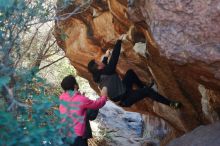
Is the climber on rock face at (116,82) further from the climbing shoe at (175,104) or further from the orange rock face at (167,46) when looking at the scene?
the orange rock face at (167,46)

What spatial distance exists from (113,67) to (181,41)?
6.56ft

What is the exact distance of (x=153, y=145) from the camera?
14328 millimetres

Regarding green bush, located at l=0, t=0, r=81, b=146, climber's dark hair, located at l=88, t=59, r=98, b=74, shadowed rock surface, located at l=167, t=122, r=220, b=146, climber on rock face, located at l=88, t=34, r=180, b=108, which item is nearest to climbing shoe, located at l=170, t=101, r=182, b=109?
climber on rock face, located at l=88, t=34, r=180, b=108

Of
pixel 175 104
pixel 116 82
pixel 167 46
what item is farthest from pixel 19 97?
pixel 175 104

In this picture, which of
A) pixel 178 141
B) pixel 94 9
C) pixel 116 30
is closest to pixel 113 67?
pixel 178 141

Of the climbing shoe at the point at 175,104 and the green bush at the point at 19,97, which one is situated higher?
the green bush at the point at 19,97

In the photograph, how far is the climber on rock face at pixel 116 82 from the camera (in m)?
7.74

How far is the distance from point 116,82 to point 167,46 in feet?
6.65

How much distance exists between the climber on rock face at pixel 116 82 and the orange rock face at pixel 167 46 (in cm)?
47

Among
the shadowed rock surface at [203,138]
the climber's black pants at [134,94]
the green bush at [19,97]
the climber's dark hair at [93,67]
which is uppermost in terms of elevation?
the green bush at [19,97]

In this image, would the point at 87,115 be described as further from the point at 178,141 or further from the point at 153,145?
the point at 153,145

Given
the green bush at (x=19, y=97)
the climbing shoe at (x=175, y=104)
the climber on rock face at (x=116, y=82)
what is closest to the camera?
the green bush at (x=19, y=97)

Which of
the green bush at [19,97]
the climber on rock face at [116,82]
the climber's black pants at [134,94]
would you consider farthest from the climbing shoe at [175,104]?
the green bush at [19,97]

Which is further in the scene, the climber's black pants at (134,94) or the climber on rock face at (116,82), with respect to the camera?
the climber's black pants at (134,94)
